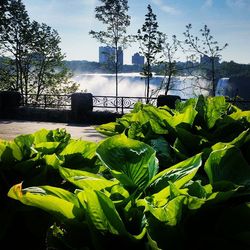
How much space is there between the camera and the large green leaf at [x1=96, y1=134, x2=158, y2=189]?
119 cm

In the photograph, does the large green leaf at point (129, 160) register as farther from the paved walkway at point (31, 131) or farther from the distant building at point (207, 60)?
the distant building at point (207, 60)

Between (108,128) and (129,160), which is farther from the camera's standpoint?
(108,128)

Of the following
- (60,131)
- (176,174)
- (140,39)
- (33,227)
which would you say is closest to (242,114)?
(60,131)

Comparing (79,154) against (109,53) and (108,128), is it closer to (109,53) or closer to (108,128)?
(108,128)

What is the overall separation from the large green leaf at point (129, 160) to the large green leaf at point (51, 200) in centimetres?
19

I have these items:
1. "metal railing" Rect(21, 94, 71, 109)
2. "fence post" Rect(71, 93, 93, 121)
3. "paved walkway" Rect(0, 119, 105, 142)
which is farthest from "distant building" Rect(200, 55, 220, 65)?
"paved walkway" Rect(0, 119, 105, 142)

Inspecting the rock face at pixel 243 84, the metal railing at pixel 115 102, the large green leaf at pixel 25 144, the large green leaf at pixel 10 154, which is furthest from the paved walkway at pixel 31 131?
the rock face at pixel 243 84

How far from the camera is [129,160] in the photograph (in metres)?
1.24

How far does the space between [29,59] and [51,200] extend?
2551cm

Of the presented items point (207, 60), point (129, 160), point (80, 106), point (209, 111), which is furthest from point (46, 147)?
point (207, 60)

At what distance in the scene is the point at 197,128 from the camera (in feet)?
6.64

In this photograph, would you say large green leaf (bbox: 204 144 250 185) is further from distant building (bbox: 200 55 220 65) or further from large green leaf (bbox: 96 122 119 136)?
distant building (bbox: 200 55 220 65)

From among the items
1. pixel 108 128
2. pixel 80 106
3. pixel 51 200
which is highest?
pixel 51 200

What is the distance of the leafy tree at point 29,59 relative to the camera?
22680mm
